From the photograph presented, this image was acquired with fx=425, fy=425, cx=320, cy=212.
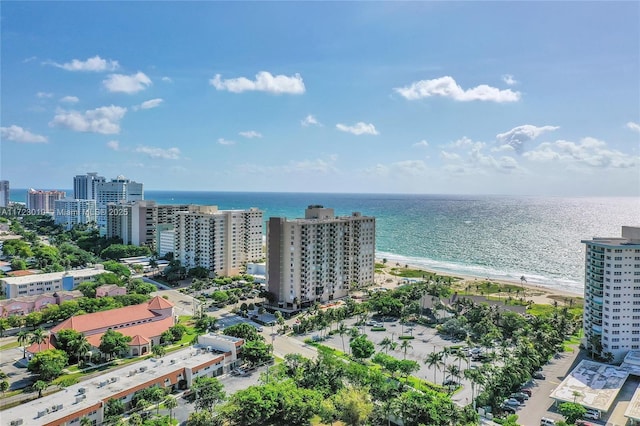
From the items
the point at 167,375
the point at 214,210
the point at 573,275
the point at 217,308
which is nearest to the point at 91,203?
the point at 214,210

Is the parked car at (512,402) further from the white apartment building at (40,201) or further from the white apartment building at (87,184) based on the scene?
the white apartment building at (40,201)

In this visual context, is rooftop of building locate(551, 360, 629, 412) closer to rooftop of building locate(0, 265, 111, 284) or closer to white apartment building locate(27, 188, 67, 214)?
rooftop of building locate(0, 265, 111, 284)

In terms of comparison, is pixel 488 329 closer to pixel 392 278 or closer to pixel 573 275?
pixel 392 278

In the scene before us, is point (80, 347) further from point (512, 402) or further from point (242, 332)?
point (512, 402)

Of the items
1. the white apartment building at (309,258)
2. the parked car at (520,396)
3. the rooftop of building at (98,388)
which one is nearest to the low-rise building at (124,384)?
the rooftop of building at (98,388)

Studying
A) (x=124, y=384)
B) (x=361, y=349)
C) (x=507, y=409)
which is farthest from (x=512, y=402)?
(x=124, y=384)

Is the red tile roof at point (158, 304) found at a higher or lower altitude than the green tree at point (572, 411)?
higher
